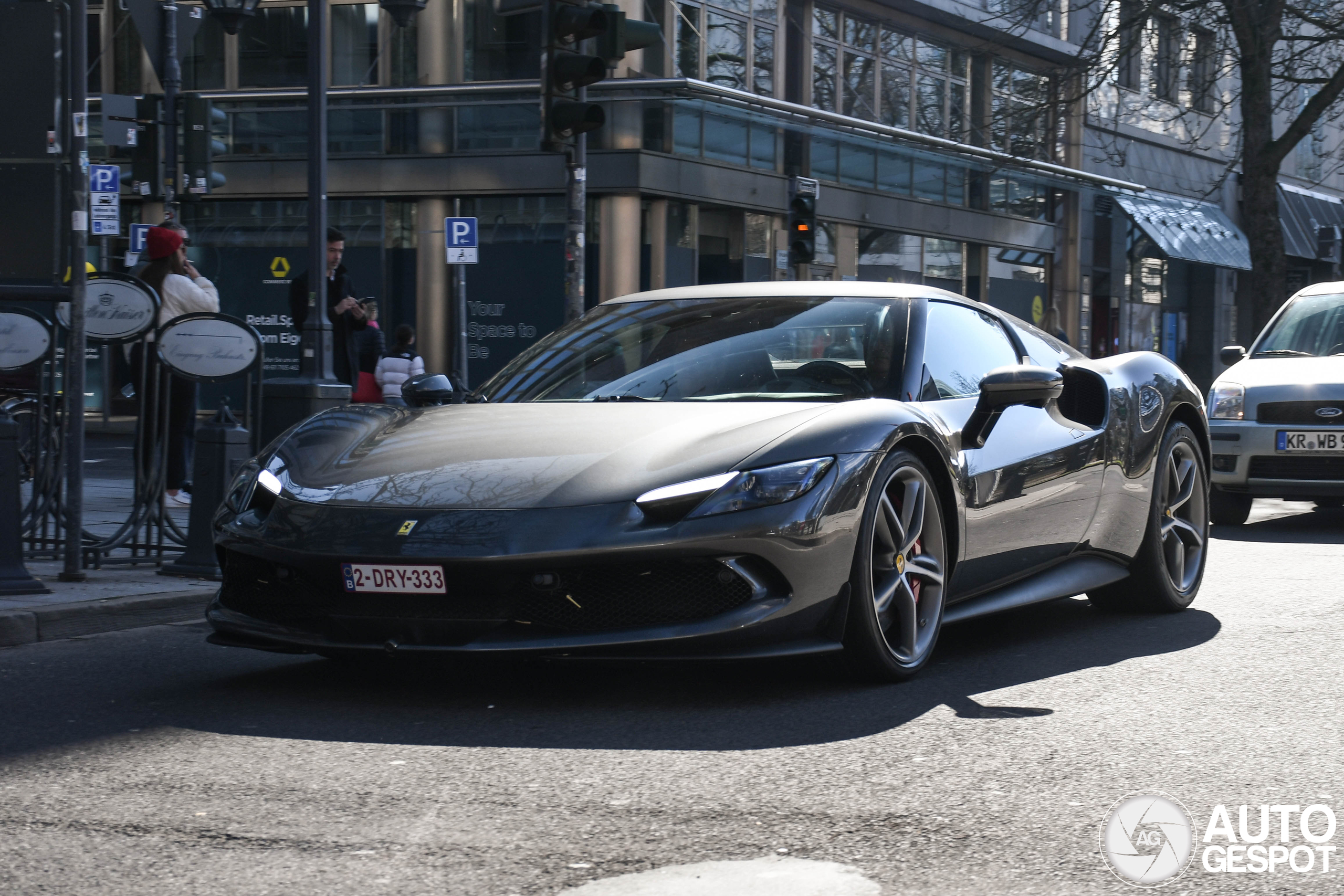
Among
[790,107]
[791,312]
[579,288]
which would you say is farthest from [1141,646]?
[790,107]

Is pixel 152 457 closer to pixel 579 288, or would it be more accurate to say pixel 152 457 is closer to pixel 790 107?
pixel 579 288

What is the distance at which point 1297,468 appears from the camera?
11531mm

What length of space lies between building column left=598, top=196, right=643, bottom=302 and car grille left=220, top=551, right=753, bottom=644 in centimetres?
1955

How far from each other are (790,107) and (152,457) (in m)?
18.0

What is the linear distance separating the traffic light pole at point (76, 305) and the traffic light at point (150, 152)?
885 centimetres

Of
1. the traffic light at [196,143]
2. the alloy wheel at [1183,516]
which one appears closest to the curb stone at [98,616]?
the alloy wheel at [1183,516]

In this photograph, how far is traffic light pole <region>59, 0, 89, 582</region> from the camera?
24.2ft

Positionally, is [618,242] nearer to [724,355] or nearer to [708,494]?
[724,355]

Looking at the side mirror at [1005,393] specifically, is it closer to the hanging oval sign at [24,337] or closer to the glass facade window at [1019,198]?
the hanging oval sign at [24,337]

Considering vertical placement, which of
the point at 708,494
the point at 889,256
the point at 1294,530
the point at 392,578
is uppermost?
the point at 889,256

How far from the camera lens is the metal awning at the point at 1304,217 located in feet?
138

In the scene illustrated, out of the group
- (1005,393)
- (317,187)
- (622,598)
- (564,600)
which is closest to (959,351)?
(1005,393)

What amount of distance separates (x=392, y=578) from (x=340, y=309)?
10585mm

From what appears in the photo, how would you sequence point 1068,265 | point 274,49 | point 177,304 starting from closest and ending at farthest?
point 177,304 < point 274,49 < point 1068,265
